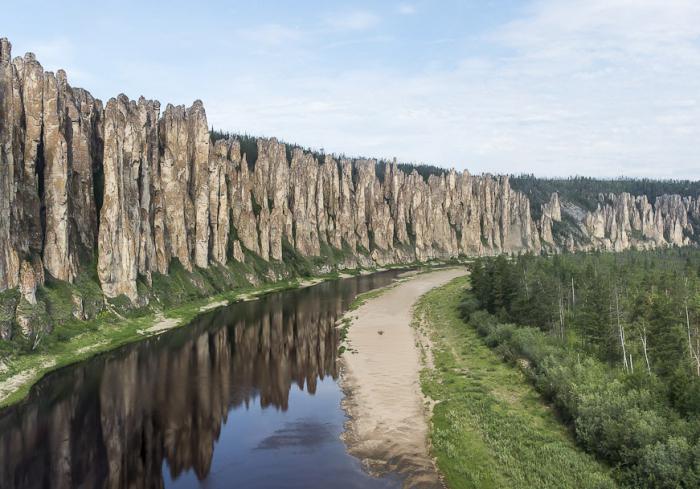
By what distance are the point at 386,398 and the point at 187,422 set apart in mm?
19091

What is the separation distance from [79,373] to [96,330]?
631 inches

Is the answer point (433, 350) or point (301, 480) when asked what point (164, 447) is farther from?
point (433, 350)

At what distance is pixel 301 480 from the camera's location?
37.2 meters

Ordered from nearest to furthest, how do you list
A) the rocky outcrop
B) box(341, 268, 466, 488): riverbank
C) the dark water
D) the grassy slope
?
the grassy slope, the dark water, box(341, 268, 466, 488): riverbank, the rocky outcrop

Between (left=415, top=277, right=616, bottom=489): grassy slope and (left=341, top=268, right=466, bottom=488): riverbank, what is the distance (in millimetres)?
1649

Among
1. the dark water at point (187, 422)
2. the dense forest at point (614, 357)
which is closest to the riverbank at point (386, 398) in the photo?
the dark water at point (187, 422)

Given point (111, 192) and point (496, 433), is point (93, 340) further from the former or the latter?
point (496, 433)

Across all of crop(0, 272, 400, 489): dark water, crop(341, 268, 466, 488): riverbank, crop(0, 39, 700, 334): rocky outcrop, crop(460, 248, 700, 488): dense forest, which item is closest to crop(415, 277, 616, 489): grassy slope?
crop(341, 268, 466, 488): riverbank

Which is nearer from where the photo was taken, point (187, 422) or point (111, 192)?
point (187, 422)

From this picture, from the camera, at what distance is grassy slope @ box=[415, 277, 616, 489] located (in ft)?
117

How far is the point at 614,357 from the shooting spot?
198 feet

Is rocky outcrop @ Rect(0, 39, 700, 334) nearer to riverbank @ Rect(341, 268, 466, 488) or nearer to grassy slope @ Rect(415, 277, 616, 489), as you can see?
riverbank @ Rect(341, 268, 466, 488)

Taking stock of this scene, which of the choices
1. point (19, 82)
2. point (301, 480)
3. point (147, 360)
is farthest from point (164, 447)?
point (19, 82)

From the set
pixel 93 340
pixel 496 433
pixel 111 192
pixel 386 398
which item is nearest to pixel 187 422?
pixel 386 398
